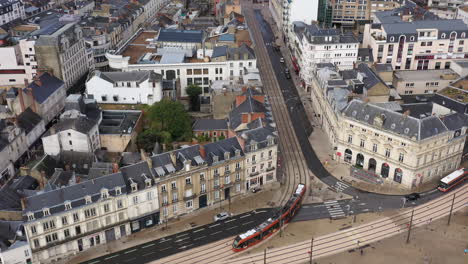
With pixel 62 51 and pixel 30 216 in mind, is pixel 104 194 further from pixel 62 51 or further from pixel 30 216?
pixel 62 51

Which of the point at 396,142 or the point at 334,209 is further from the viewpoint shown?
the point at 396,142

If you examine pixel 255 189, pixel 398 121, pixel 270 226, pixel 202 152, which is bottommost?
pixel 255 189

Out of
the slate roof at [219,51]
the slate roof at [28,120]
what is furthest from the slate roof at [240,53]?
the slate roof at [28,120]

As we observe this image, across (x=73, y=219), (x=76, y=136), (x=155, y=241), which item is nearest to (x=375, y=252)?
(x=155, y=241)

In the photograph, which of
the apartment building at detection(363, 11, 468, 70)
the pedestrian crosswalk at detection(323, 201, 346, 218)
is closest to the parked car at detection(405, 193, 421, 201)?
the pedestrian crosswalk at detection(323, 201, 346, 218)

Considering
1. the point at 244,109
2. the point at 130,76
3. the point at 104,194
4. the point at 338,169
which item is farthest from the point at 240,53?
the point at 104,194

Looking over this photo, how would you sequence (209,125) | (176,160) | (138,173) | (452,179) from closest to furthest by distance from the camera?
(138,173) → (176,160) → (452,179) → (209,125)

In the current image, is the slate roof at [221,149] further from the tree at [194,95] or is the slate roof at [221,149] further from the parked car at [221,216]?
the tree at [194,95]
